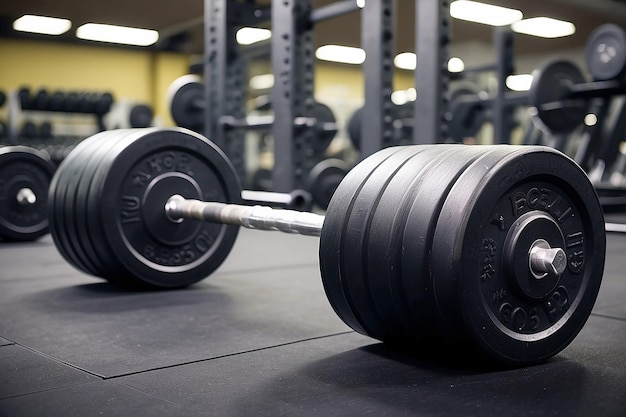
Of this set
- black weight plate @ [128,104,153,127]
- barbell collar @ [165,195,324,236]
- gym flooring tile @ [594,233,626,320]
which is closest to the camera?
barbell collar @ [165,195,324,236]

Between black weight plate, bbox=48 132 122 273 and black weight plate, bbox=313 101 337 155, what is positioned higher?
black weight plate, bbox=313 101 337 155

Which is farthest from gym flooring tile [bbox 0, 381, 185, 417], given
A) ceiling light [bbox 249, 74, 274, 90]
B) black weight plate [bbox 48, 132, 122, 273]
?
ceiling light [bbox 249, 74, 274, 90]

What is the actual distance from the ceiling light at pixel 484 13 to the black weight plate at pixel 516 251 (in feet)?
20.5

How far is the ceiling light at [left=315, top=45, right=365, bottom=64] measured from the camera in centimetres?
966

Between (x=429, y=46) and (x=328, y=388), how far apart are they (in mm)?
1757

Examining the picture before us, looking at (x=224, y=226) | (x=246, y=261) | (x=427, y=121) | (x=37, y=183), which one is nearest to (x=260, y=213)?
(x=224, y=226)

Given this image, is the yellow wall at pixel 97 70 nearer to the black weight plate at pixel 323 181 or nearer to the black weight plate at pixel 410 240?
the black weight plate at pixel 323 181

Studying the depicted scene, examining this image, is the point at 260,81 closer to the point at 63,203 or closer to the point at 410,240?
the point at 63,203

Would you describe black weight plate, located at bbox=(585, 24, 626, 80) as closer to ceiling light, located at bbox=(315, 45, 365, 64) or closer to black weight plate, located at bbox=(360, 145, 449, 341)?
black weight plate, located at bbox=(360, 145, 449, 341)

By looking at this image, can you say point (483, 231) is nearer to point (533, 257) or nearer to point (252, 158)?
point (533, 257)

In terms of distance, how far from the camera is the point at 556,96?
4199 millimetres

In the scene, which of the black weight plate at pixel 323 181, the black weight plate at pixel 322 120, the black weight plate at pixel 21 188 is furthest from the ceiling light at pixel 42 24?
the black weight plate at pixel 21 188

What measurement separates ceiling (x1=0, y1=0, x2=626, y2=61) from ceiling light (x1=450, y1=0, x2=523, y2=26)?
153 mm

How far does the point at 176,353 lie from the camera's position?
1.17 metres
